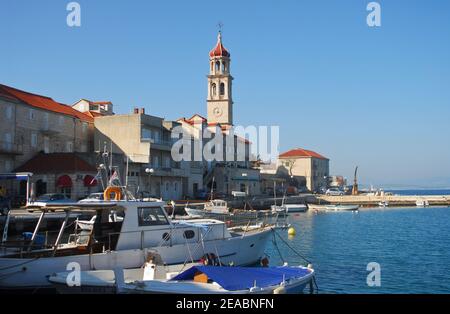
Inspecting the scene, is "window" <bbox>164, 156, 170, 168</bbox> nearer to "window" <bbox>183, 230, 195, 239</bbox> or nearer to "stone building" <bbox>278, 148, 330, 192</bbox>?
"window" <bbox>183, 230, 195, 239</bbox>

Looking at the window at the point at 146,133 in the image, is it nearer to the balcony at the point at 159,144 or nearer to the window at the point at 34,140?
the balcony at the point at 159,144

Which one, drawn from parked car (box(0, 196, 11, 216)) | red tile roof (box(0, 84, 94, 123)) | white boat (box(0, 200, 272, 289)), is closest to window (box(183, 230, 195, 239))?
white boat (box(0, 200, 272, 289))

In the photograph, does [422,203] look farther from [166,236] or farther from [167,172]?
[166,236]

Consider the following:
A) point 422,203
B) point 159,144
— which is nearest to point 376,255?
point 159,144

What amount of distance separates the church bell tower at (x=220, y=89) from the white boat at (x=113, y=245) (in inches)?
2860

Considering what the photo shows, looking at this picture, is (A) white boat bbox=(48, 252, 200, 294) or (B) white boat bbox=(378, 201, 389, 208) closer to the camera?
(A) white boat bbox=(48, 252, 200, 294)

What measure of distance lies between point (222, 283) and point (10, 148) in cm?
3903

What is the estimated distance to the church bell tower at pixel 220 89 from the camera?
95375mm

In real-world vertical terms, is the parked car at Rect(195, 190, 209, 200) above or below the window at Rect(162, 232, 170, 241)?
above

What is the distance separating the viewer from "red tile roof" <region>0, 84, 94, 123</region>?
52.5m

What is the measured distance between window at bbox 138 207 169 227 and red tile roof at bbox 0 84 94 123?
35.1 meters

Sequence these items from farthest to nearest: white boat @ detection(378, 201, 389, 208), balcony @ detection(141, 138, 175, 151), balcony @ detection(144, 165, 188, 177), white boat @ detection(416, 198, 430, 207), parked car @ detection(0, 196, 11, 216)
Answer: white boat @ detection(416, 198, 430, 207) < white boat @ detection(378, 201, 389, 208) < balcony @ detection(141, 138, 175, 151) < balcony @ detection(144, 165, 188, 177) < parked car @ detection(0, 196, 11, 216)

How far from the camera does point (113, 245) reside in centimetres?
1995

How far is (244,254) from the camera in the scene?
25234 mm
